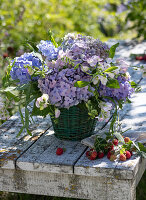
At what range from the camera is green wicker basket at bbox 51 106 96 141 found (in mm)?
1774

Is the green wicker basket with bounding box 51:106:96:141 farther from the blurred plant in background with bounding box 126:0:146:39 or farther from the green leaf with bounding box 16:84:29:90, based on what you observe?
the blurred plant in background with bounding box 126:0:146:39

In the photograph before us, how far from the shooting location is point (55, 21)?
4.76 meters

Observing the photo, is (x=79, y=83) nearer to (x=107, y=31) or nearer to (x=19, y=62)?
(x=19, y=62)

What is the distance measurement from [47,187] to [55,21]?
11.0 ft

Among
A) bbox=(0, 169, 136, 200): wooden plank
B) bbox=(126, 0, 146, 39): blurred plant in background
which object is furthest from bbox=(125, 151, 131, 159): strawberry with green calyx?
bbox=(126, 0, 146, 39): blurred plant in background

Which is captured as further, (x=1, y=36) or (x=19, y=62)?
(x=1, y=36)

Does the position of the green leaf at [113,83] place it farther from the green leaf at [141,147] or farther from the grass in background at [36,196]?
the grass in background at [36,196]

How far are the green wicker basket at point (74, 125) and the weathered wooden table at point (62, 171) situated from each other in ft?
0.15

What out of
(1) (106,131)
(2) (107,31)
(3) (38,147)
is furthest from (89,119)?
(2) (107,31)

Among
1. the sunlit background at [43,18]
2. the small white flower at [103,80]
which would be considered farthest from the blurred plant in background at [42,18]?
the small white flower at [103,80]

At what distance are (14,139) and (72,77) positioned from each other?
593mm

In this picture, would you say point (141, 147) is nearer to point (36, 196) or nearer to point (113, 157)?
point (113, 157)

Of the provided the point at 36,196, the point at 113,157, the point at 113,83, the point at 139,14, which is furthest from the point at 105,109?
the point at 139,14

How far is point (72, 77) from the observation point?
1680mm
